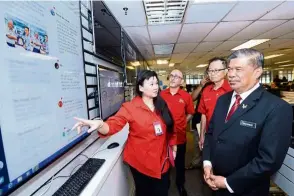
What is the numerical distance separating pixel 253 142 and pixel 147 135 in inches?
31.4

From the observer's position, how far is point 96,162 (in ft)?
4.40

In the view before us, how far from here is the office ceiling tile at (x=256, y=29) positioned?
3482 millimetres

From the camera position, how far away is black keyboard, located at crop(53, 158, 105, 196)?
959 millimetres

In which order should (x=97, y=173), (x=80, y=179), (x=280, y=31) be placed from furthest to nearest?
(x=280, y=31) < (x=97, y=173) < (x=80, y=179)

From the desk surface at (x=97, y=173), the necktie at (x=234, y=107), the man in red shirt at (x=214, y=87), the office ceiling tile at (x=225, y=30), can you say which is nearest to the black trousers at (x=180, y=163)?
the man in red shirt at (x=214, y=87)

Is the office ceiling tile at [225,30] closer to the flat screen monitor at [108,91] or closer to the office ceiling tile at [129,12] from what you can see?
the office ceiling tile at [129,12]

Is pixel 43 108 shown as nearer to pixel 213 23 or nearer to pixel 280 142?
pixel 280 142

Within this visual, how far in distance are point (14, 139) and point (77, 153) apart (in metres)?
0.68

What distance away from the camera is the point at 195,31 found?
3793 millimetres

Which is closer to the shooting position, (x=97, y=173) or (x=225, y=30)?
(x=97, y=173)

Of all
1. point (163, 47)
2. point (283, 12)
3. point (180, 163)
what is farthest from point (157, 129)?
point (163, 47)

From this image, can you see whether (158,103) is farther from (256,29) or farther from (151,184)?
(256,29)

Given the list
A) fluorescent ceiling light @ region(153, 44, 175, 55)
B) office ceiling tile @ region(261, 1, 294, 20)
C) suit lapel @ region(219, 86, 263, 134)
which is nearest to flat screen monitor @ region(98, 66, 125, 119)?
suit lapel @ region(219, 86, 263, 134)

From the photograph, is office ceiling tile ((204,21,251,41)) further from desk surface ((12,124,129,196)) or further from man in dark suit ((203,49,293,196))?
desk surface ((12,124,129,196))
